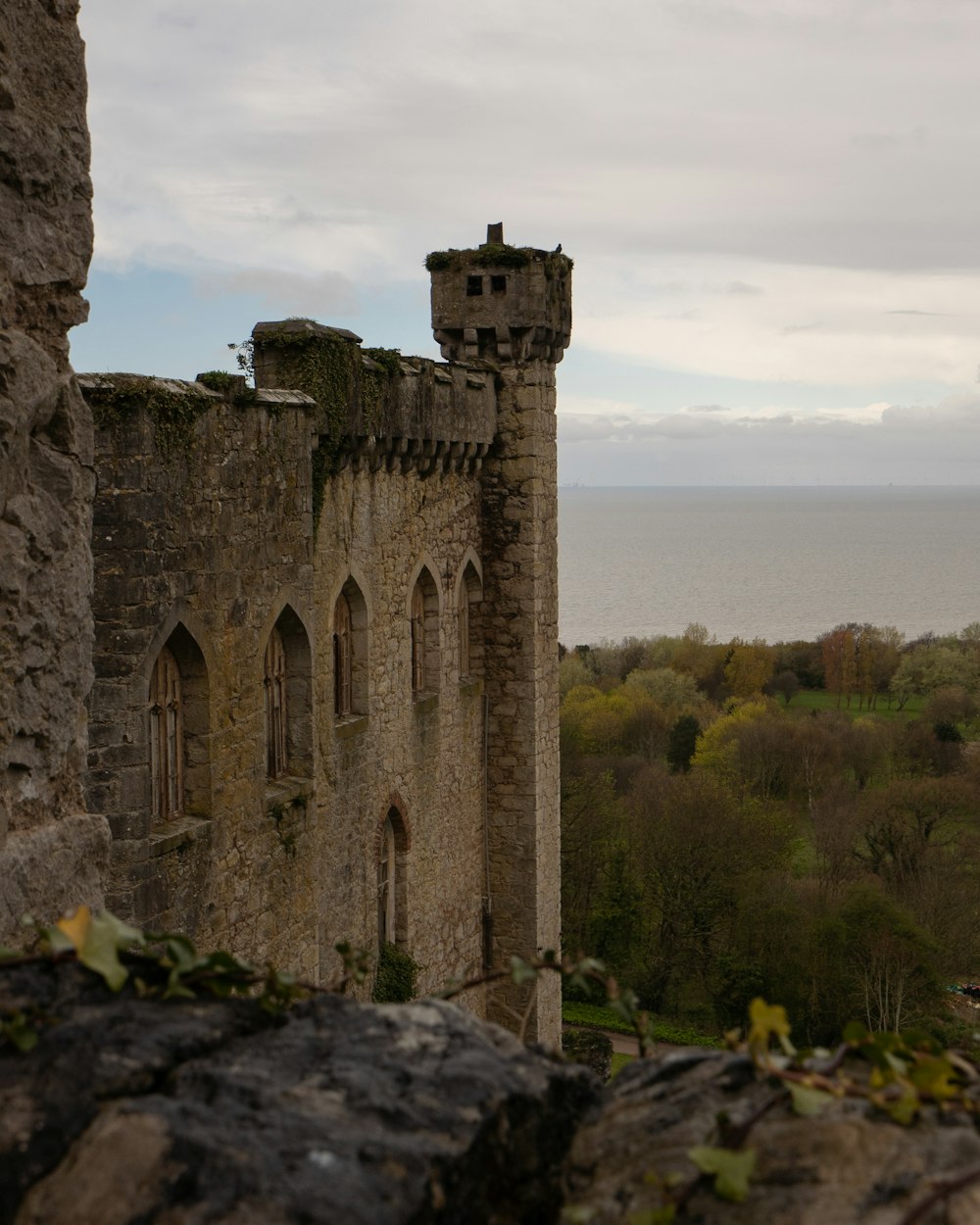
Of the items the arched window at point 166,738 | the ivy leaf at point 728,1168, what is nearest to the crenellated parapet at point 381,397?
the arched window at point 166,738

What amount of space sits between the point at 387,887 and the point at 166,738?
6950 millimetres

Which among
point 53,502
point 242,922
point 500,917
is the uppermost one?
point 53,502

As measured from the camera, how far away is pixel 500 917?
1928 cm

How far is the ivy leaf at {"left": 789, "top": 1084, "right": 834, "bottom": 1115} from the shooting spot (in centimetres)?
251

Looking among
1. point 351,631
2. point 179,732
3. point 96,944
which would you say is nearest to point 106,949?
point 96,944

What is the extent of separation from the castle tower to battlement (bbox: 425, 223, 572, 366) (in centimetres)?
1

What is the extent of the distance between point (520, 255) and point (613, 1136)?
1671 cm

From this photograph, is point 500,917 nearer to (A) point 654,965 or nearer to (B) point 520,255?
(B) point 520,255

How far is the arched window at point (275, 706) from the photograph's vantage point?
39.4 feet

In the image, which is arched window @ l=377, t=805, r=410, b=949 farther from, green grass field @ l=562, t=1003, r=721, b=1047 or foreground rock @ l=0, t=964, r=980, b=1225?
green grass field @ l=562, t=1003, r=721, b=1047

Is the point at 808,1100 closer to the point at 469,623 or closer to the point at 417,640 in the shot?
the point at 417,640

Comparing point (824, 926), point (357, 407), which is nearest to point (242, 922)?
point (357, 407)

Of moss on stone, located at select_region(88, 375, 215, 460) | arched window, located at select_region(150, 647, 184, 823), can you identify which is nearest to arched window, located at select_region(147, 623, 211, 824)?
arched window, located at select_region(150, 647, 184, 823)

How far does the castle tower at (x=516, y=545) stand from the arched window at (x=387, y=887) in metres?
2.66
